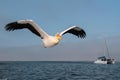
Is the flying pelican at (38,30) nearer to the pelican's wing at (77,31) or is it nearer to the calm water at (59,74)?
the pelican's wing at (77,31)

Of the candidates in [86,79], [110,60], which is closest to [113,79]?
[86,79]

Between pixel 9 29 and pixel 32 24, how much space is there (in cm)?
143

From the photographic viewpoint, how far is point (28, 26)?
16.3 metres

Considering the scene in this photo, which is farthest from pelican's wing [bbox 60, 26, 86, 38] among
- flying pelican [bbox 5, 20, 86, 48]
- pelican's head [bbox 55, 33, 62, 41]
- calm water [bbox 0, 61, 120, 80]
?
calm water [bbox 0, 61, 120, 80]

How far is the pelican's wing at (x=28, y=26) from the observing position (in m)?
15.4

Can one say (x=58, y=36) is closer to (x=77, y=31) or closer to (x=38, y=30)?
(x=38, y=30)

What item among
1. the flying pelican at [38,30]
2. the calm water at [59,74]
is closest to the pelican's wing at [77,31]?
the flying pelican at [38,30]

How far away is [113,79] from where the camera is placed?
43344 millimetres

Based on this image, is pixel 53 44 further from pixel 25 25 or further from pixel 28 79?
pixel 28 79

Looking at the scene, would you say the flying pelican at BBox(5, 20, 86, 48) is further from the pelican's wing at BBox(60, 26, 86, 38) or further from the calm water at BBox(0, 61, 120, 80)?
the calm water at BBox(0, 61, 120, 80)

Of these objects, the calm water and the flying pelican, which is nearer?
the flying pelican

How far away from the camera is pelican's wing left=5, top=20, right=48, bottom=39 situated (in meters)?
15.4

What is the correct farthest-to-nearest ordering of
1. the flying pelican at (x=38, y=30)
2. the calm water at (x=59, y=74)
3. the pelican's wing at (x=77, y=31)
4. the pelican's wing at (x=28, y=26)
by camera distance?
the calm water at (x=59, y=74) < the pelican's wing at (x=77, y=31) < the pelican's wing at (x=28, y=26) < the flying pelican at (x=38, y=30)

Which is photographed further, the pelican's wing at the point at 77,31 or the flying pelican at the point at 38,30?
the pelican's wing at the point at 77,31
